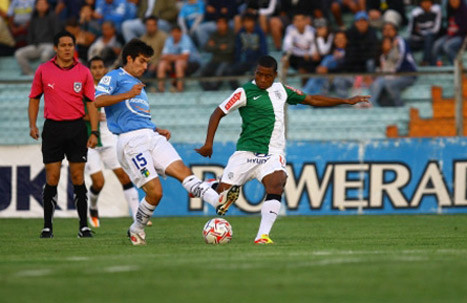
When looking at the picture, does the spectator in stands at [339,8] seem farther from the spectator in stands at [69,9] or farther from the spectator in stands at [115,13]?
the spectator in stands at [69,9]

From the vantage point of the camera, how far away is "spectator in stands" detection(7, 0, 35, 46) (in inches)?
886

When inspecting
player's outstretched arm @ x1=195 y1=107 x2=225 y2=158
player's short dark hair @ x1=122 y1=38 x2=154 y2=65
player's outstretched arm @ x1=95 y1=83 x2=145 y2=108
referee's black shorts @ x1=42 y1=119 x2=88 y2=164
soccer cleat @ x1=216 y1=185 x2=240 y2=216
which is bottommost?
soccer cleat @ x1=216 y1=185 x2=240 y2=216

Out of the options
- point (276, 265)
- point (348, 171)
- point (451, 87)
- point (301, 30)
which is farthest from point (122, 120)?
point (301, 30)

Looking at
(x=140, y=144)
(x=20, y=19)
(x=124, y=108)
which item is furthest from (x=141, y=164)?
(x=20, y=19)

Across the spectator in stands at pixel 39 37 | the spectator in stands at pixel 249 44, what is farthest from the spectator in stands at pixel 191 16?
the spectator in stands at pixel 39 37

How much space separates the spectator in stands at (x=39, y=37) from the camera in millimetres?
21594

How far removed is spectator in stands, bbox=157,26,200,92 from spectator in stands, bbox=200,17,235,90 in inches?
12.4

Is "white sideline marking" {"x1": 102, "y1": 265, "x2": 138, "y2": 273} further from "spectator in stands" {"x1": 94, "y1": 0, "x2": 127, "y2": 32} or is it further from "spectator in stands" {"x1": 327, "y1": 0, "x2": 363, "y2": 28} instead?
"spectator in stands" {"x1": 94, "y1": 0, "x2": 127, "y2": 32}

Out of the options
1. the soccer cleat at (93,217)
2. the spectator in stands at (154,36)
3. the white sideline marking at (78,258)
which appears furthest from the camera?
the spectator in stands at (154,36)

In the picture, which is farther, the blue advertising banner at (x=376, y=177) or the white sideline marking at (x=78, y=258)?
the blue advertising banner at (x=376, y=177)

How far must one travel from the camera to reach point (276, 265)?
297 inches

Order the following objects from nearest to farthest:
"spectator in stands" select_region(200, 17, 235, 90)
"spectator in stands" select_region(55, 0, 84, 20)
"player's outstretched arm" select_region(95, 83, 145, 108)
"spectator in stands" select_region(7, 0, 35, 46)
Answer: "player's outstretched arm" select_region(95, 83, 145, 108)
"spectator in stands" select_region(200, 17, 235, 90)
"spectator in stands" select_region(55, 0, 84, 20)
"spectator in stands" select_region(7, 0, 35, 46)

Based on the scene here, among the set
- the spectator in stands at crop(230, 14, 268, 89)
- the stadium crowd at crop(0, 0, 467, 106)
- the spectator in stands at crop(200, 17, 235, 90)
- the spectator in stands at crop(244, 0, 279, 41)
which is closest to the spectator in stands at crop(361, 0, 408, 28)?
the stadium crowd at crop(0, 0, 467, 106)

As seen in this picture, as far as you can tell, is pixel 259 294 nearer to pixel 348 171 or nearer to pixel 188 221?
pixel 188 221
